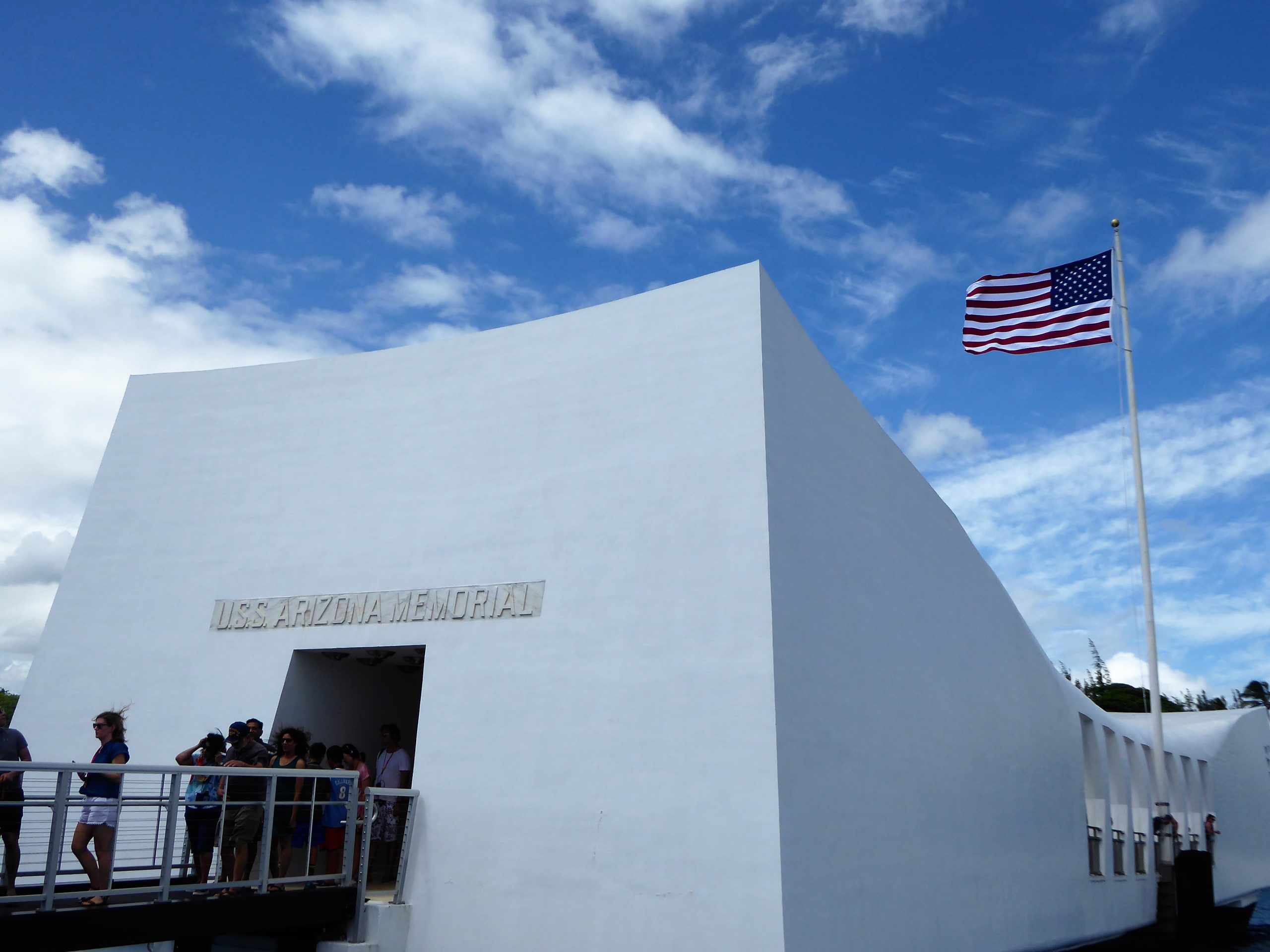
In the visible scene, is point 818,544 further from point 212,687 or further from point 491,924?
point 212,687

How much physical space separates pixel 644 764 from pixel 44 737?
8.00 metres

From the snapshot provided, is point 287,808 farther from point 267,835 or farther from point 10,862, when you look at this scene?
point 10,862

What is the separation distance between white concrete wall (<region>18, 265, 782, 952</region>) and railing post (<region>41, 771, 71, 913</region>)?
364 cm

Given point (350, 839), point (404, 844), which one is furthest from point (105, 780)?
point (404, 844)

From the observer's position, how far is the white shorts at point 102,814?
741 cm

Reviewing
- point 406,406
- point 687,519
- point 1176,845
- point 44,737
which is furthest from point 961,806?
point 44,737

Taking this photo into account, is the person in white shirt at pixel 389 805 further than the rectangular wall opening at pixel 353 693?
No

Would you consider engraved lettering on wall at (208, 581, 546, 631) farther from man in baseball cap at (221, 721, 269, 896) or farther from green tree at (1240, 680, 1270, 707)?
green tree at (1240, 680, 1270, 707)

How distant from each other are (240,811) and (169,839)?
0.96 meters

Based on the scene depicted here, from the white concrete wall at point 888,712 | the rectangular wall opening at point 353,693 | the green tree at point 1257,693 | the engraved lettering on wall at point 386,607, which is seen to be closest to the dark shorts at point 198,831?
the rectangular wall opening at point 353,693

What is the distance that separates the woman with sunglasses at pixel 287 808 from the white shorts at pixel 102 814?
53.7 inches

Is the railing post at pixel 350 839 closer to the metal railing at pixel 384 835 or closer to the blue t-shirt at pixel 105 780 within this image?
the metal railing at pixel 384 835

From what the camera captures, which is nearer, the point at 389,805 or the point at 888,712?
the point at 389,805

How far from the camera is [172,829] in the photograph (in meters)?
7.60
